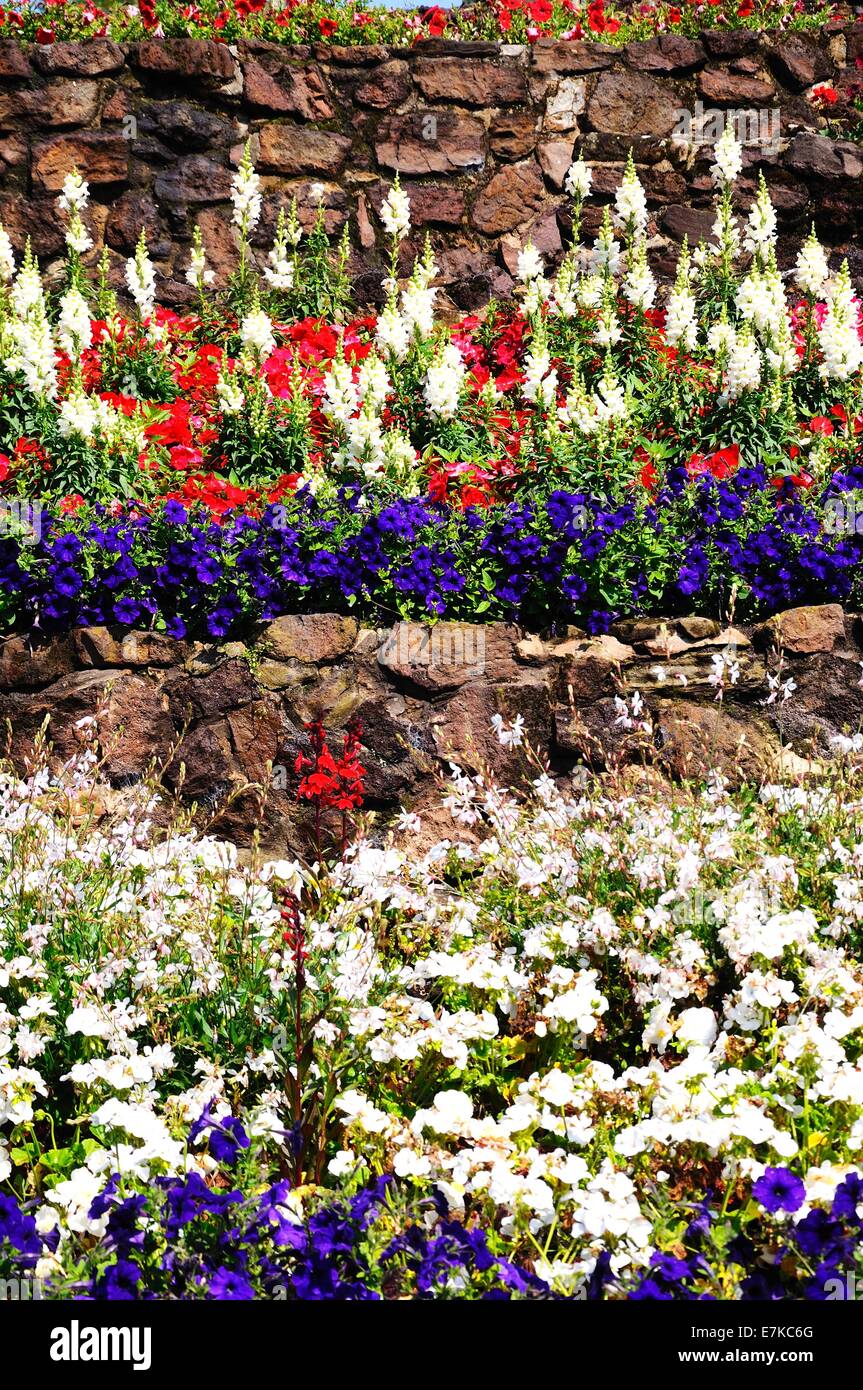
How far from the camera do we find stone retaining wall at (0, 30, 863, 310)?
24.5 feet

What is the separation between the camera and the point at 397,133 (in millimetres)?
7594

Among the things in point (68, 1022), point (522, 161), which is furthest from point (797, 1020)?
point (522, 161)

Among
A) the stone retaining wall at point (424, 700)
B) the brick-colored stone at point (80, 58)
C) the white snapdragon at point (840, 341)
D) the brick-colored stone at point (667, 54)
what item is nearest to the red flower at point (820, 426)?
the white snapdragon at point (840, 341)

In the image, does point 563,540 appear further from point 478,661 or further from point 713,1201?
point 713,1201

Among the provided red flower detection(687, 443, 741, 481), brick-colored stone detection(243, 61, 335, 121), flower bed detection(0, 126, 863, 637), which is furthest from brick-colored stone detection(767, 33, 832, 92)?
red flower detection(687, 443, 741, 481)

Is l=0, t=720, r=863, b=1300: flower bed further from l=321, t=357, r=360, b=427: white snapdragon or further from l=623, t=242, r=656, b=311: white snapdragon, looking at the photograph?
l=623, t=242, r=656, b=311: white snapdragon

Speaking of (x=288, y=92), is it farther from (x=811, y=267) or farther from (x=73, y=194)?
(x=811, y=267)

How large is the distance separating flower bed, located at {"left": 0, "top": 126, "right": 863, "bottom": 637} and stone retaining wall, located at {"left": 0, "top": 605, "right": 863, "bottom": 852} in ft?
0.49

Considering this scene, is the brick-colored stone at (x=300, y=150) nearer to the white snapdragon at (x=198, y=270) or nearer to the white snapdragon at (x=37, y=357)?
the white snapdragon at (x=198, y=270)

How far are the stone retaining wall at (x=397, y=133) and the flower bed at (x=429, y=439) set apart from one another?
302 millimetres

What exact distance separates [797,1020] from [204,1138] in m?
1.35

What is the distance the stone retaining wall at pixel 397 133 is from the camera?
24.5ft

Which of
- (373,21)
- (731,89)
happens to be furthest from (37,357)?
(731,89)

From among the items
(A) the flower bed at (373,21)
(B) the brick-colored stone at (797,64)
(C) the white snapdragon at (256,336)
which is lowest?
(C) the white snapdragon at (256,336)
